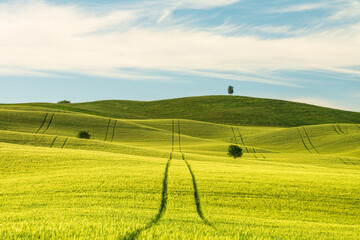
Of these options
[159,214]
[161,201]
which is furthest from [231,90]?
[159,214]

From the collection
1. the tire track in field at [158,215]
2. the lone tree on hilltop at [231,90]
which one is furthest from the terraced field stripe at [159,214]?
the lone tree on hilltop at [231,90]

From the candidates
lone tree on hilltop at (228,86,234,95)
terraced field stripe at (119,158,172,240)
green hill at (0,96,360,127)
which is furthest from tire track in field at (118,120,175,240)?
lone tree on hilltop at (228,86,234,95)

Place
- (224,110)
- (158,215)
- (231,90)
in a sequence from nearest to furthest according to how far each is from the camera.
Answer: (158,215) < (224,110) < (231,90)

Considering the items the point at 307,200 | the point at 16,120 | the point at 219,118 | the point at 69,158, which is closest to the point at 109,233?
the point at 307,200

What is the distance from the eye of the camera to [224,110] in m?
105

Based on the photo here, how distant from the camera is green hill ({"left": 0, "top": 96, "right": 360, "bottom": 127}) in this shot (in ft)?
309

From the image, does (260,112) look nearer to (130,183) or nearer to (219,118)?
(219,118)

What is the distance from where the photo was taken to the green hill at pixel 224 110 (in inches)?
3708

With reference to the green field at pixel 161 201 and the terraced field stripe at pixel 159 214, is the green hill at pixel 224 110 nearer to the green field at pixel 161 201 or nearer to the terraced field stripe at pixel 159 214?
the green field at pixel 161 201

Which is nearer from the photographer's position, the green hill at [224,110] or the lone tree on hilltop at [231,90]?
the green hill at [224,110]

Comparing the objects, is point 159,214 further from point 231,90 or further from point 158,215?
point 231,90

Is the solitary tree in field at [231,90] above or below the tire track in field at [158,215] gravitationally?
above

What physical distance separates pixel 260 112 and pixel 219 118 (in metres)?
14.1

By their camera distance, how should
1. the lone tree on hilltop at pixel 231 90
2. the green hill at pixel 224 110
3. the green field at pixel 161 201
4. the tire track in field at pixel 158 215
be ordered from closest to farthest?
the tire track in field at pixel 158 215 → the green field at pixel 161 201 → the green hill at pixel 224 110 → the lone tree on hilltop at pixel 231 90
